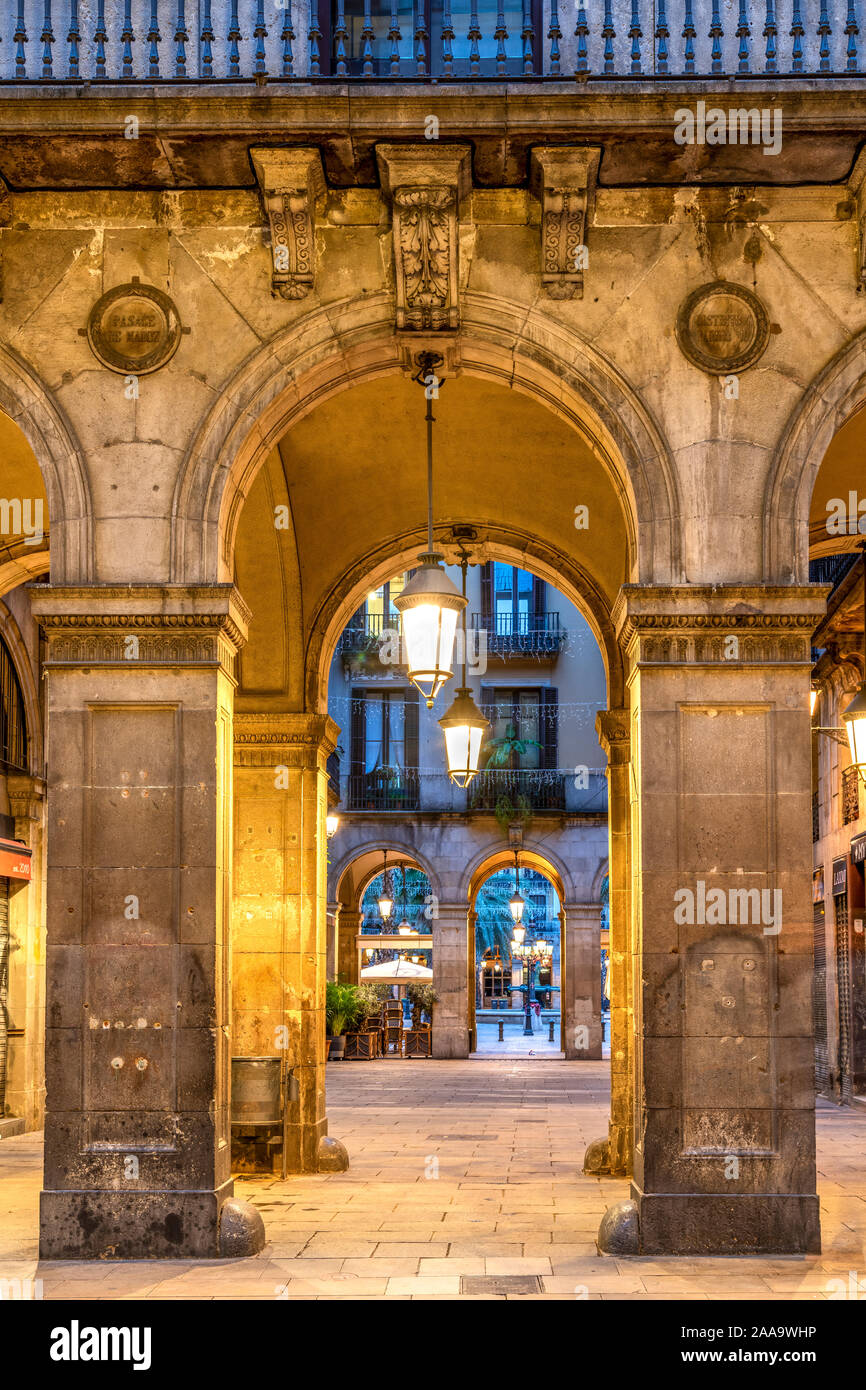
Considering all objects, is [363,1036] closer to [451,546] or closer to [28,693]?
[28,693]

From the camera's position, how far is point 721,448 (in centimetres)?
906

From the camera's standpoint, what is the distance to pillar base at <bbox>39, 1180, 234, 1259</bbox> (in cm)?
840

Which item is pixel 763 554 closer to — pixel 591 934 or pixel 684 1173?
pixel 684 1173

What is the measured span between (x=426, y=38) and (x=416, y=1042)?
27.2m

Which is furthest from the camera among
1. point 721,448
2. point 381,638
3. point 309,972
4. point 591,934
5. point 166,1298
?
point 381,638

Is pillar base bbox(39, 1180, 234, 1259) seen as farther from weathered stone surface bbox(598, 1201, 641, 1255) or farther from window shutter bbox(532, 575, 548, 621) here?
window shutter bbox(532, 575, 548, 621)

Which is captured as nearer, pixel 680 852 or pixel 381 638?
pixel 680 852

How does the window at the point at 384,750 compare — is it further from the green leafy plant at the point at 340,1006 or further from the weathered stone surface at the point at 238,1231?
the weathered stone surface at the point at 238,1231

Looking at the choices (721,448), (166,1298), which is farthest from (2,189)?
(166,1298)

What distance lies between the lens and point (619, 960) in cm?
1305

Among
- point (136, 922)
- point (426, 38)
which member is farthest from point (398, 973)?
point (426, 38)

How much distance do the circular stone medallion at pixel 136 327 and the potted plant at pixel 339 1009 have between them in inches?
854

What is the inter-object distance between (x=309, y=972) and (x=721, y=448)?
6061mm

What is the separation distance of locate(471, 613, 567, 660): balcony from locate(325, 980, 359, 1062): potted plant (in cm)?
1020
